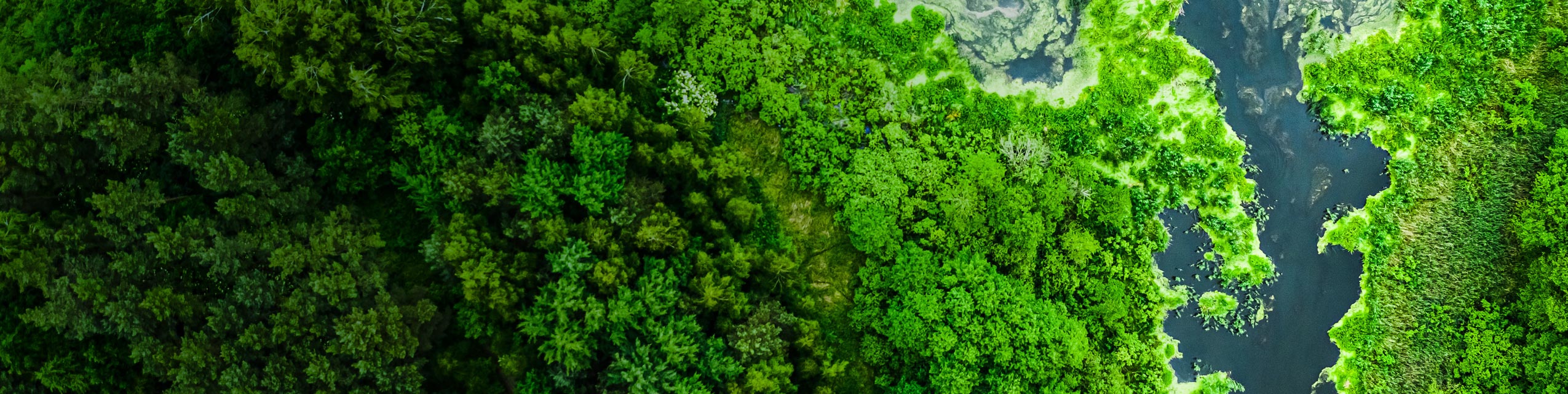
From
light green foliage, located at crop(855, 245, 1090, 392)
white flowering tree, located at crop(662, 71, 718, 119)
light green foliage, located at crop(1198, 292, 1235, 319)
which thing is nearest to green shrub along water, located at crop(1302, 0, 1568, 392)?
light green foliage, located at crop(1198, 292, 1235, 319)

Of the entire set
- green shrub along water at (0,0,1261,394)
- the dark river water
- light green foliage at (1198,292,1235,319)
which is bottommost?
green shrub along water at (0,0,1261,394)

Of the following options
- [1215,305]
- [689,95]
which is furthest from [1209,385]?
[689,95]

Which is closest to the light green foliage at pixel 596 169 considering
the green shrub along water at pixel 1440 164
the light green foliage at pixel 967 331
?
the light green foliage at pixel 967 331

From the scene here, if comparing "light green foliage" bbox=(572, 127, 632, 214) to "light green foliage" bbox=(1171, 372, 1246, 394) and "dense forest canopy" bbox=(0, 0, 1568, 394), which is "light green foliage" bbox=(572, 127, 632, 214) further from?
"light green foliage" bbox=(1171, 372, 1246, 394)

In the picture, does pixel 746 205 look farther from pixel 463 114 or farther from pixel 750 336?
pixel 463 114

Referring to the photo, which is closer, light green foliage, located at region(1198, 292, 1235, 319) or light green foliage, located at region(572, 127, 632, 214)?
light green foliage, located at region(572, 127, 632, 214)

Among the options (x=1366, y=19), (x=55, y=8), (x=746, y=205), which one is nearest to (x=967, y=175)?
(x=746, y=205)
